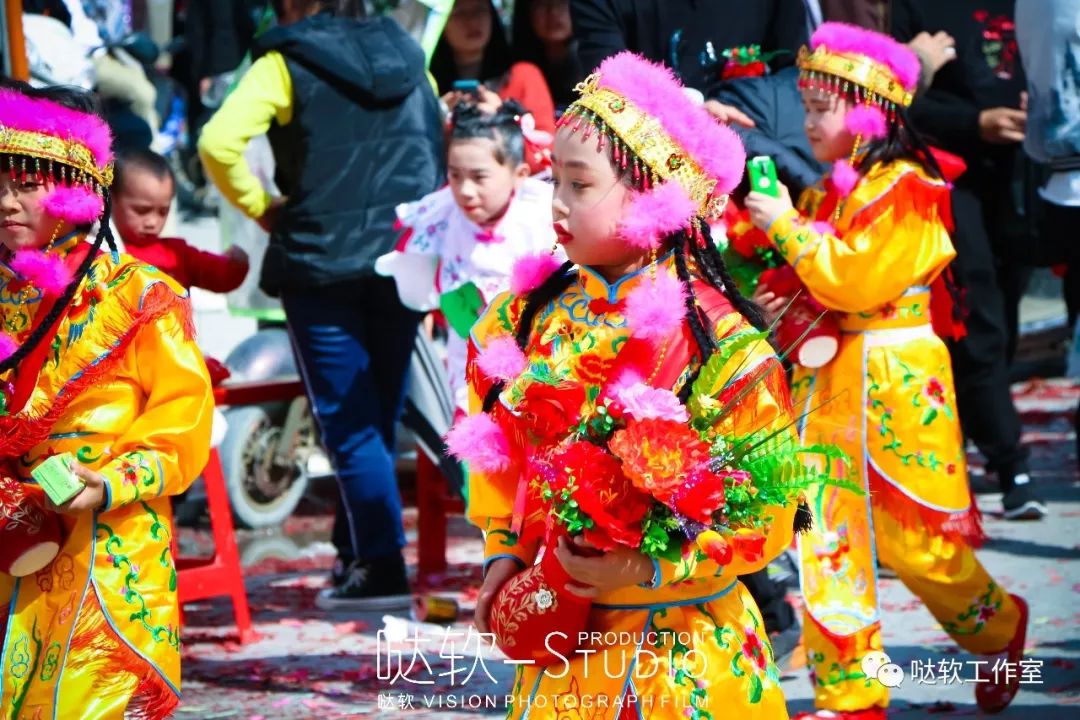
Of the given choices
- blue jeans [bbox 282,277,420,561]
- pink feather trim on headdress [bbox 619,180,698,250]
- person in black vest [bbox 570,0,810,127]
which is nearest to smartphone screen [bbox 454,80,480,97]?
person in black vest [bbox 570,0,810,127]

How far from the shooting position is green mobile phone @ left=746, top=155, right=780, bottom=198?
182 inches

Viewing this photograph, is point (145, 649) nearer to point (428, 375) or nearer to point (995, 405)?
A: point (428, 375)

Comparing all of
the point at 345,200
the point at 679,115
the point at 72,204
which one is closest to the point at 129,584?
the point at 72,204

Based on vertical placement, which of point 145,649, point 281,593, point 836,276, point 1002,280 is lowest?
point 281,593

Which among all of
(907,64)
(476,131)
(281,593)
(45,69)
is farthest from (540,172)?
(45,69)

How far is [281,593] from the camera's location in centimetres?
667

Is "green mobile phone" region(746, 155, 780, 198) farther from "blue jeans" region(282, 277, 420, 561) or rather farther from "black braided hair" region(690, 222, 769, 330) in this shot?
"blue jeans" region(282, 277, 420, 561)

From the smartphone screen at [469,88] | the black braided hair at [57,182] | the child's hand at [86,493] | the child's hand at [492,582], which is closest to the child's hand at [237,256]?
the smartphone screen at [469,88]

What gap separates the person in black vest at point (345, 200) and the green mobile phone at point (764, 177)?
185 cm

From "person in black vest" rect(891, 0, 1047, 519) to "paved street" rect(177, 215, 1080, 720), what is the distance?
0.42 metres

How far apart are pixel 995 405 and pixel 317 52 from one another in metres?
3.40

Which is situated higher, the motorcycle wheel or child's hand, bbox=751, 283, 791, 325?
child's hand, bbox=751, 283, 791, 325

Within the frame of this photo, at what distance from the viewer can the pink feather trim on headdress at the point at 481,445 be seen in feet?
9.79

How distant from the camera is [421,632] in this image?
563cm
